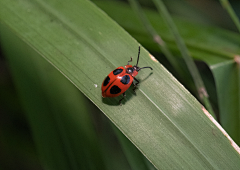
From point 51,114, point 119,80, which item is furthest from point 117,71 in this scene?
point 51,114

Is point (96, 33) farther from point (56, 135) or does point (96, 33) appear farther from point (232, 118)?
point (232, 118)

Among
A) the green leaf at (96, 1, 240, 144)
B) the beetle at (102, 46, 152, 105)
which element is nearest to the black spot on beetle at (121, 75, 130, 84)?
the beetle at (102, 46, 152, 105)

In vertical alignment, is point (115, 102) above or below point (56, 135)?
above

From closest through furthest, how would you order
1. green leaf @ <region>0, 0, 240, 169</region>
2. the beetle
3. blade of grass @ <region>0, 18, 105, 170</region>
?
green leaf @ <region>0, 0, 240, 169</region>, the beetle, blade of grass @ <region>0, 18, 105, 170</region>

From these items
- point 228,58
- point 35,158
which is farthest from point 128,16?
point 35,158

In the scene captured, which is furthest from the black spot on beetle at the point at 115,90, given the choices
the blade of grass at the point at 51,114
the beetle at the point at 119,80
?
the blade of grass at the point at 51,114

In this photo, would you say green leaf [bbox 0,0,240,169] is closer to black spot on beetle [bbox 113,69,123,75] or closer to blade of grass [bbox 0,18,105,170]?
black spot on beetle [bbox 113,69,123,75]
